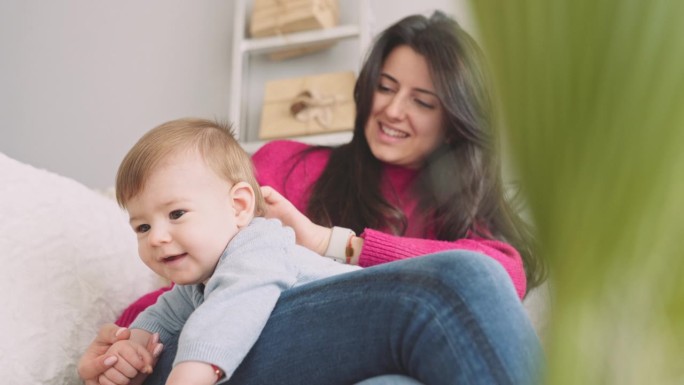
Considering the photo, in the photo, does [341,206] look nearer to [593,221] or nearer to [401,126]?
[401,126]

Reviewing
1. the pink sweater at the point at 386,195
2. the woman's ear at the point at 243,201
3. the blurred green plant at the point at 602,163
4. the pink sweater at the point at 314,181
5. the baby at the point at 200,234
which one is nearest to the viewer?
the blurred green plant at the point at 602,163

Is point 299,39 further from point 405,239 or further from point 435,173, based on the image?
point 405,239

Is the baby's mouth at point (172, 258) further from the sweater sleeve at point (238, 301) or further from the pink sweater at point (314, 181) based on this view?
the pink sweater at point (314, 181)

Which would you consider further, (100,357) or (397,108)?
(397,108)

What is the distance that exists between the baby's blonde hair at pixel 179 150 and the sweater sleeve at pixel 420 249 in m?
0.28

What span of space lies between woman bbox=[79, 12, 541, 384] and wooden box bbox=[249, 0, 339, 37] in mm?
535

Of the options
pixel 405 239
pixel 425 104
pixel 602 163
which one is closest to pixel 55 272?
pixel 405 239

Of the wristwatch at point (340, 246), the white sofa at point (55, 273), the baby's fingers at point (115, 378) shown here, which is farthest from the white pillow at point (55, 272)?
the wristwatch at point (340, 246)

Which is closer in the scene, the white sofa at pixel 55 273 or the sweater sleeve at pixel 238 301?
the sweater sleeve at pixel 238 301

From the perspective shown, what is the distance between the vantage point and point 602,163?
0.17 m

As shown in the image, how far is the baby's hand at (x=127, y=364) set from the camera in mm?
861

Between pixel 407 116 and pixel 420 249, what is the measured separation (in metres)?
0.35

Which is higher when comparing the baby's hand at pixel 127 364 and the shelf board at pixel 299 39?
the shelf board at pixel 299 39

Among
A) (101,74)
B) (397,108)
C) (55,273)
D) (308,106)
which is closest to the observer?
(55,273)
